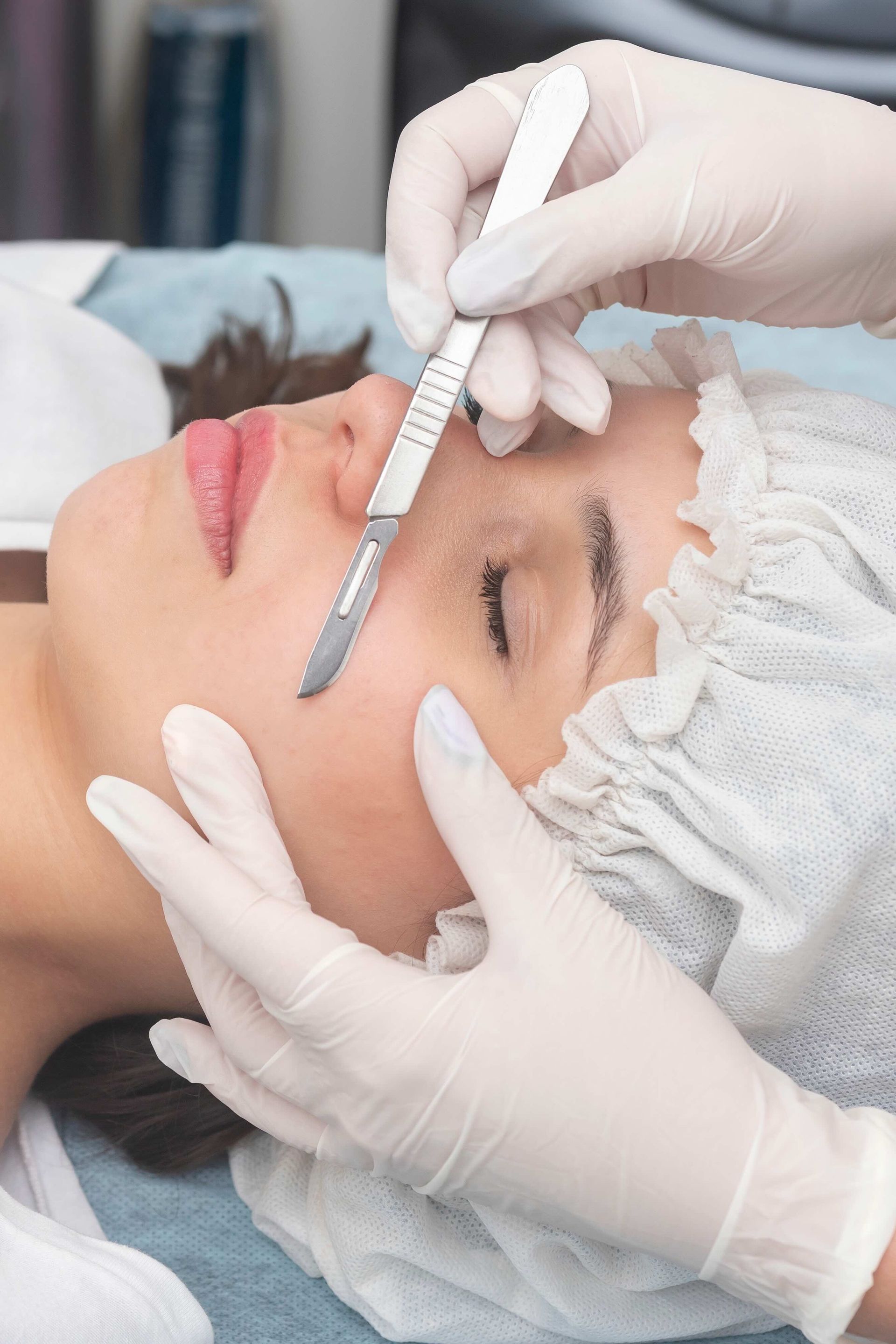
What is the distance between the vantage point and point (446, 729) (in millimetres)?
900

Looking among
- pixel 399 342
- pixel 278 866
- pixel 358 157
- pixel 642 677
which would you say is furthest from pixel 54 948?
pixel 358 157

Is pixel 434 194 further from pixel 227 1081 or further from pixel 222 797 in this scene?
pixel 227 1081

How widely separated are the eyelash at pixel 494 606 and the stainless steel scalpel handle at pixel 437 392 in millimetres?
90

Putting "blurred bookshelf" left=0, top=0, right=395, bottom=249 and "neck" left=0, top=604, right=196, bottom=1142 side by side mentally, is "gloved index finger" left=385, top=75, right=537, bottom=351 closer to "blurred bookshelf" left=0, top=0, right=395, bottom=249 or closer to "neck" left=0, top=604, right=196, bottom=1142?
"neck" left=0, top=604, right=196, bottom=1142

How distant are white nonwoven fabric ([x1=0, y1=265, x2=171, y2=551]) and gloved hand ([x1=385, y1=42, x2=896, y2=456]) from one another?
0.62 m

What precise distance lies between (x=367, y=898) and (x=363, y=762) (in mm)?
134

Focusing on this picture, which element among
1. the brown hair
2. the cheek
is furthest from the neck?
the cheek

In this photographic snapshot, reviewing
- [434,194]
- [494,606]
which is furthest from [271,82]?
[494,606]

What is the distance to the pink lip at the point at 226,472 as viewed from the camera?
3.18 ft

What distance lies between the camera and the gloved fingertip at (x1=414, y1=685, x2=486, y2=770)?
35.3 inches

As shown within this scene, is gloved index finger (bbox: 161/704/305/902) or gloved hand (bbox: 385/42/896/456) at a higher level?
gloved hand (bbox: 385/42/896/456)

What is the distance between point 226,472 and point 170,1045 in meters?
0.51

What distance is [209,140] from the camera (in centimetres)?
263

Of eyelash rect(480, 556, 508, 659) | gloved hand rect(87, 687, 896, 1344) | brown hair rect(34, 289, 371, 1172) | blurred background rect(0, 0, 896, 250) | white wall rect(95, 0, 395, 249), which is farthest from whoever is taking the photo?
white wall rect(95, 0, 395, 249)
